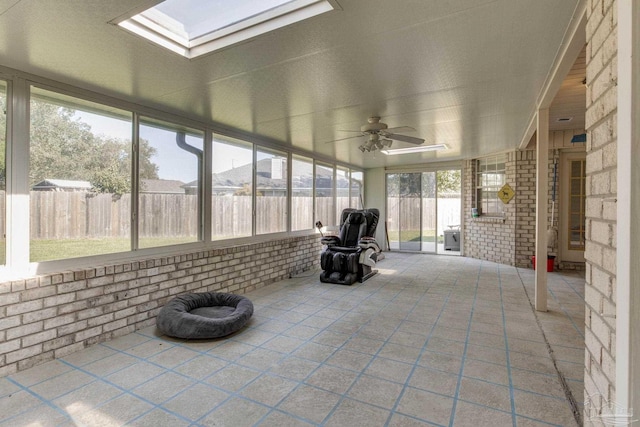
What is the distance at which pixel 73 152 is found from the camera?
120 inches

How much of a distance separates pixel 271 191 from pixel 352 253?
1845 mm

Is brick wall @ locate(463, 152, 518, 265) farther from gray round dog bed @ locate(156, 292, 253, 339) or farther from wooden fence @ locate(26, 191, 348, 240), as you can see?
gray round dog bed @ locate(156, 292, 253, 339)

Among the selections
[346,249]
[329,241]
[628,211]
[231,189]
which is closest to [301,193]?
[329,241]

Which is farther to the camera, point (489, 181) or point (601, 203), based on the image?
point (489, 181)

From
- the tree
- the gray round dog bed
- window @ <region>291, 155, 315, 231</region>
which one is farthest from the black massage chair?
Answer: the tree

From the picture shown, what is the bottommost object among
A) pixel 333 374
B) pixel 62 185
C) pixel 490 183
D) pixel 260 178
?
pixel 333 374

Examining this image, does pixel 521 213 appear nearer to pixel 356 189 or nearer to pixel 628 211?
pixel 356 189

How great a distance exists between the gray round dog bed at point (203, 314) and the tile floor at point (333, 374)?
113 mm

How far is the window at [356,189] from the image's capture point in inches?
357

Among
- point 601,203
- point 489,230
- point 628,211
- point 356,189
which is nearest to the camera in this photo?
point 628,211

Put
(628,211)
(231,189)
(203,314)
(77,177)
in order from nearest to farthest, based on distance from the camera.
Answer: (628,211), (77,177), (203,314), (231,189)

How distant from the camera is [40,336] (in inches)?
105

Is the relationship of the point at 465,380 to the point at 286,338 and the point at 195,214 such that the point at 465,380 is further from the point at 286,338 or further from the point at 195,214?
the point at 195,214

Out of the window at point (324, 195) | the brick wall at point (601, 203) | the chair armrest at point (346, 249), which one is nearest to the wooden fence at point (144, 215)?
the chair armrest at point (346, 249)
